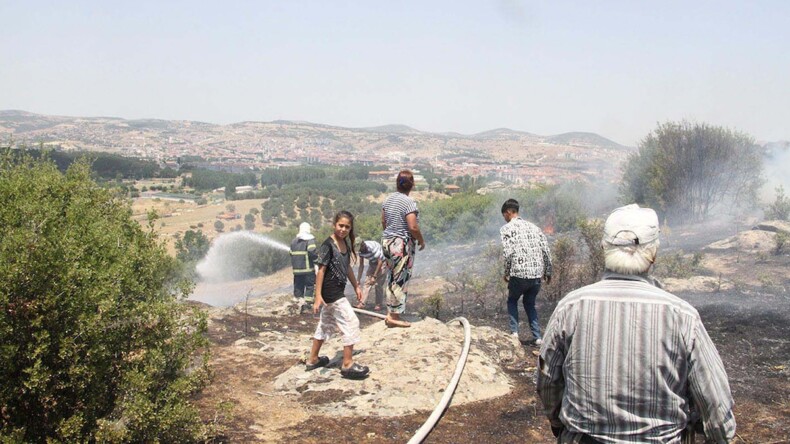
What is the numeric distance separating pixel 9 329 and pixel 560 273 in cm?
879

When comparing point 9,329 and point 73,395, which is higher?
point 9,329

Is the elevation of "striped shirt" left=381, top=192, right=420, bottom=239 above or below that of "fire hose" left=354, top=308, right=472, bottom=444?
above

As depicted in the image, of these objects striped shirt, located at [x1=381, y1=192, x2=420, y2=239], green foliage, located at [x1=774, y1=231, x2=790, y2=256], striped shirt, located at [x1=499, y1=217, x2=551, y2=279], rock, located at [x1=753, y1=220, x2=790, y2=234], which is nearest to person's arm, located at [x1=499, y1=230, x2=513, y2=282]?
striped shirt, located at [x1=499, y1=217, x2=551, y2=279]

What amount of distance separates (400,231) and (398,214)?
186 millimetres

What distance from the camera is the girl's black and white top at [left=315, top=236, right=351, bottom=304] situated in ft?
18.4

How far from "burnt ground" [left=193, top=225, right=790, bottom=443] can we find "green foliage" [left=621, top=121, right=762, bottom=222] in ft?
66.7

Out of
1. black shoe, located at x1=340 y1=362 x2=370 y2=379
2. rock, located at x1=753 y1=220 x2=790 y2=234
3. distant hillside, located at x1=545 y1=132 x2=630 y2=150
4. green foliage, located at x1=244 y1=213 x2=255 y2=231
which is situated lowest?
green foliage, located at x1=244 y1=213 x2=255 y2=231

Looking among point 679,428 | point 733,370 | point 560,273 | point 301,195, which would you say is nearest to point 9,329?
point 679,428

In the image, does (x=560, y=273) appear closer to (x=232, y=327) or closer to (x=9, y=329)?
(x=232, y=327)

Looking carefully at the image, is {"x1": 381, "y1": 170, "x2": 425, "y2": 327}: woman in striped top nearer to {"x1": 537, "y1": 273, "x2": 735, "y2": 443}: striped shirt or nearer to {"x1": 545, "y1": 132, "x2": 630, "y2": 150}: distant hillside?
{"x1": 537, "y1": 273, "x2": 735, "y2": 443}: striped shirt

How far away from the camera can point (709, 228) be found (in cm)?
Result: 2320

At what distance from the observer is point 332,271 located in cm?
562

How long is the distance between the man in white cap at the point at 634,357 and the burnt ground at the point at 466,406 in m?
2.56

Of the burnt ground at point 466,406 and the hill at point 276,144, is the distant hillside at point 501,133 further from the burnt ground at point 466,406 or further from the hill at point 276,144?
the burnt ground at point 466,406
